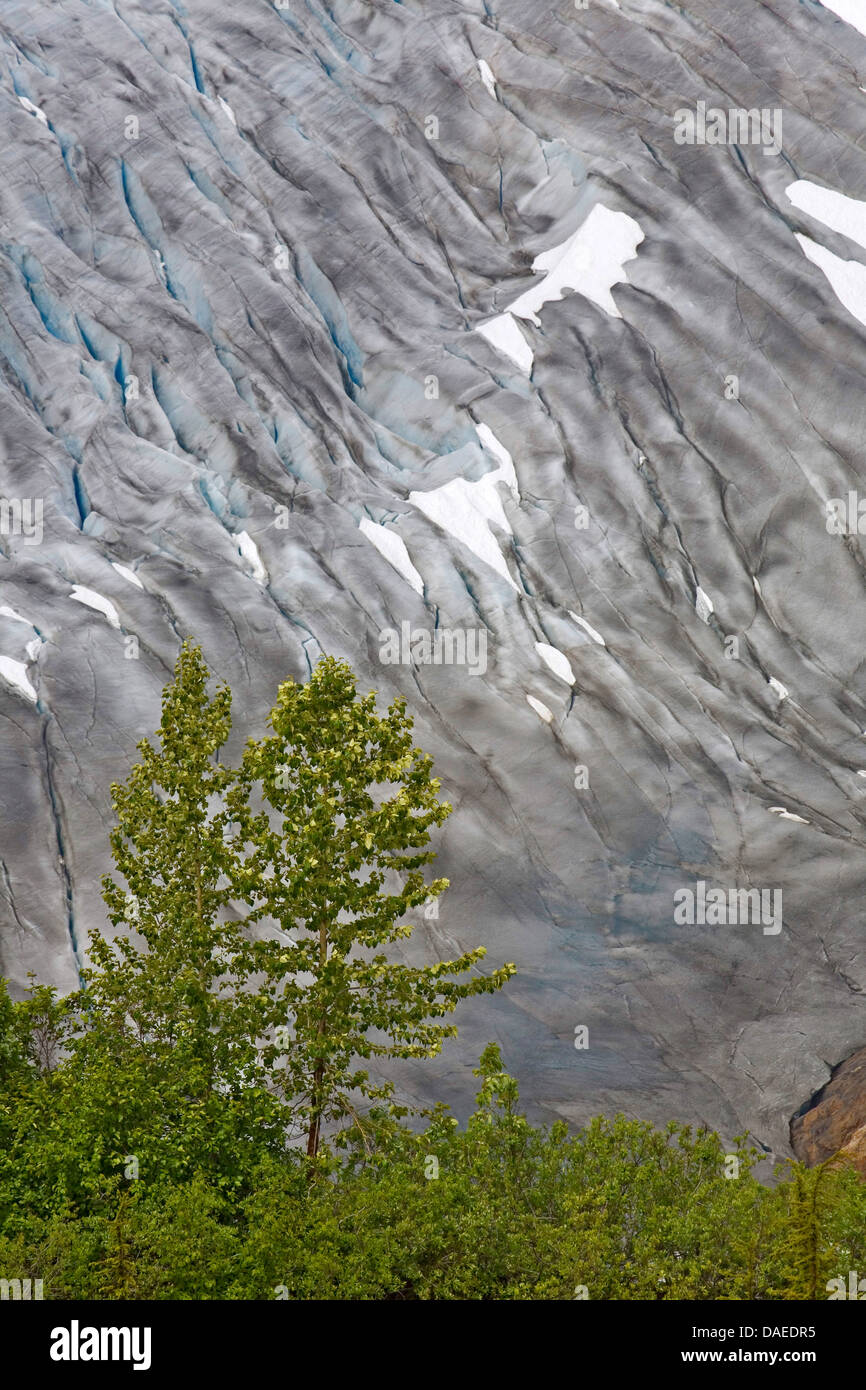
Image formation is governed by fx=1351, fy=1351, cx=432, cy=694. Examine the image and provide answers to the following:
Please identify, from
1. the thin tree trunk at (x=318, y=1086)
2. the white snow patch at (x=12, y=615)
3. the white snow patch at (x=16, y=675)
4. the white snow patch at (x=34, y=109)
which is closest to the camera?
the thin tree trunk at (x=318, y=1086)

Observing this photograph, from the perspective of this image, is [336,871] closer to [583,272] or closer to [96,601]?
[96,601]

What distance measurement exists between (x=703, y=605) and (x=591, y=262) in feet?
29.3

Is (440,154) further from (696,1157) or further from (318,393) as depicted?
(696,1157)

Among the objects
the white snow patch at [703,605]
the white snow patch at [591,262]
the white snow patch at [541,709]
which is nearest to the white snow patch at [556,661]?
the white snow patch at [541,709]

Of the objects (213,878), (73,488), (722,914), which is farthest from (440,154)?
(213,878)

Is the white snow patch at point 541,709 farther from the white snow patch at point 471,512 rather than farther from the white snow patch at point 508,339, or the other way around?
the white snow patch at point 508,339

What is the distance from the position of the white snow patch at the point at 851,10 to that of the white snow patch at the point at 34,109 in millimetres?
18726

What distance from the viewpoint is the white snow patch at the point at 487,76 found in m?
32.5

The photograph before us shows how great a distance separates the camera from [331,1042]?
14898 mm

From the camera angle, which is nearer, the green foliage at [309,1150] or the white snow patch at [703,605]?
the green foliage at [309,1150]

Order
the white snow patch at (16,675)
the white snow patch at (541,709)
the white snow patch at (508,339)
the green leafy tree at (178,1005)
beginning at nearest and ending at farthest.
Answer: the green leafy tree at (178,1005)
the white snow patch at (16,675)
the white snow patch at (541,709)
the white snow patch at (508,339)

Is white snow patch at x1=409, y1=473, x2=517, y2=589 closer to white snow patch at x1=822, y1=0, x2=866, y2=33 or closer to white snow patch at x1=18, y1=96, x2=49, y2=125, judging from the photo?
white snow patch at x1=18, y1=96, x2=49, y2=125

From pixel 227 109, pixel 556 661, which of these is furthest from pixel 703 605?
pixel 227 109

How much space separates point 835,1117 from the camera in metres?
21.0
